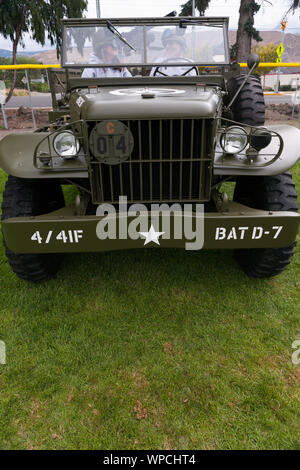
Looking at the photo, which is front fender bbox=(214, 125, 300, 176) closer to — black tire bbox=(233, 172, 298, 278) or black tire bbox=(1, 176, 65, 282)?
black tire bbox=(233, 172, 298, 278)

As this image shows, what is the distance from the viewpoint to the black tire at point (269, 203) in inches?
103

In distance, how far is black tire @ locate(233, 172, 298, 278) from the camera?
2.62m

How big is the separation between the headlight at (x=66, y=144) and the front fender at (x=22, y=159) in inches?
5.5

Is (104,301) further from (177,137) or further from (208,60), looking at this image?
(208,60)

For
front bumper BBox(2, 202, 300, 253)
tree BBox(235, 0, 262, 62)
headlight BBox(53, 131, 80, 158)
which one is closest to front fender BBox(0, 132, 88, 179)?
headlight BBox(53, 131, 80, 158)

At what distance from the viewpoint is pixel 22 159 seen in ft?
8.31

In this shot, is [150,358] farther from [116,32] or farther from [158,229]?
[116,32]

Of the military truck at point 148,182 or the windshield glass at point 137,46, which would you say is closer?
the military truck at point 148,182

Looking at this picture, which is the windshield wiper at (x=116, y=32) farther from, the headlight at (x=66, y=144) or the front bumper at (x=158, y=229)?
the front bumper at (x=158, y=229)

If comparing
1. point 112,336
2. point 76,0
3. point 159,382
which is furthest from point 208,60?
point 76,0

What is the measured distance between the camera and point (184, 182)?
2.54 meters

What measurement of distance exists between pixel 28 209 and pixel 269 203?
1789 mm

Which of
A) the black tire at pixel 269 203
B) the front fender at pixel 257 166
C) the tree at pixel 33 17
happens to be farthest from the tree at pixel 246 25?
the front fender at pixel 257 166

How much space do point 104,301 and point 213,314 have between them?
0.84 m
